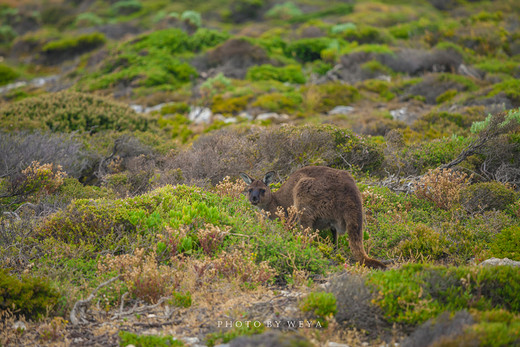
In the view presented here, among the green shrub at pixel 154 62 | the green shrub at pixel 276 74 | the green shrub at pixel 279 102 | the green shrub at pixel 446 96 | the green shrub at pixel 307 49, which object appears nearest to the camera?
the green shrub at pixel 446 96

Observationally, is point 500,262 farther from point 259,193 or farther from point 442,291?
point 259,193

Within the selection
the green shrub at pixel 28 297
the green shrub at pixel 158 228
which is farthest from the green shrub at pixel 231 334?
the green shrub at pixel 28 297

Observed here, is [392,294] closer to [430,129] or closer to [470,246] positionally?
[470,246]

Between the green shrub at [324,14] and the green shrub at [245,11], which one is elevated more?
the green shrub at [245,11]

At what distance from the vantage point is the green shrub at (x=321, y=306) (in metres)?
4.44

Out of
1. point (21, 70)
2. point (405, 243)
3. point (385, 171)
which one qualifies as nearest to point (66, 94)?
point (385, 171)

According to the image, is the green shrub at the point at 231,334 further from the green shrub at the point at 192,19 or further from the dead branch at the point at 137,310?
the green shrub at the point at 192,19

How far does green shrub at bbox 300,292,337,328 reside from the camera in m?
4.44

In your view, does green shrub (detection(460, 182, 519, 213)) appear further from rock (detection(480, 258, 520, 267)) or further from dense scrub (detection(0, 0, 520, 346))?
rock (detection(480, 258, 520, 267))

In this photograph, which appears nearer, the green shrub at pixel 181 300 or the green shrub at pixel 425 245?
the green shrub at pixel 181 300

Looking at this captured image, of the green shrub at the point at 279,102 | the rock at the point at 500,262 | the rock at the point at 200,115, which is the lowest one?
the rock at the point at 200,115

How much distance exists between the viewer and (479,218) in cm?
708

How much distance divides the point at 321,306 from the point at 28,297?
3.16 metres

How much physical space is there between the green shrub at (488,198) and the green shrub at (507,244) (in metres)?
1.13
